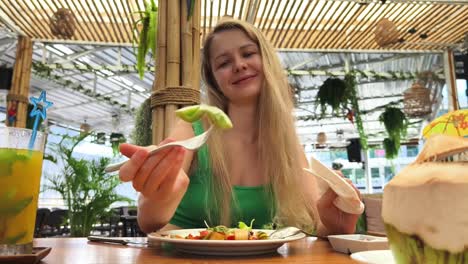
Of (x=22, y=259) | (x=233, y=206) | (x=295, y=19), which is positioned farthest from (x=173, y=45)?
(x=295, y=19)

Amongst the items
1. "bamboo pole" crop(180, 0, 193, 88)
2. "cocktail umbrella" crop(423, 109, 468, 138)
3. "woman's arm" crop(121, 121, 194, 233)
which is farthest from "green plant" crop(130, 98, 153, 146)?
"cocktail umbrella" crop(423, 109, 468, 138)

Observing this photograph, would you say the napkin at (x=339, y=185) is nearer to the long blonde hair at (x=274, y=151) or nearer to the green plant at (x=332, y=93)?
the long blonde hair at (x=274, y=151)

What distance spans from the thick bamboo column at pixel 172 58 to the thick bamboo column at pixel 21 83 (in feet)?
8.97

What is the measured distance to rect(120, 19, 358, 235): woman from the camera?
145cm

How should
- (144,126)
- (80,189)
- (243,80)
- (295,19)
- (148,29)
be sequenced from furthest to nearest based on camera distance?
(295,19), (80,189), (148,29), (144,126), (243,80)

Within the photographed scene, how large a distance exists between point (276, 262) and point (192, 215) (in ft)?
2.80

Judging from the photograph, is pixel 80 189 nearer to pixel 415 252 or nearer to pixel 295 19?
pixel 295 19

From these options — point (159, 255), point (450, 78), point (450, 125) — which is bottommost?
point (159, 255)

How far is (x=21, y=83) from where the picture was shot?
4.36 meters

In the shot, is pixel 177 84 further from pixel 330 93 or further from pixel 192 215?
pixel 330 93

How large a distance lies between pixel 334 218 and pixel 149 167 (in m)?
0.53

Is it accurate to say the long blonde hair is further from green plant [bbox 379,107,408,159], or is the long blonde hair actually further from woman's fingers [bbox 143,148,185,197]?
green plant [bbox 379,107,408,159]

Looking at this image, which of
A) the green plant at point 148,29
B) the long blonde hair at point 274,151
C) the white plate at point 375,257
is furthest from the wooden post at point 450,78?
the white plate at point 375,257

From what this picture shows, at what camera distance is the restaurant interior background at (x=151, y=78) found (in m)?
5.01
